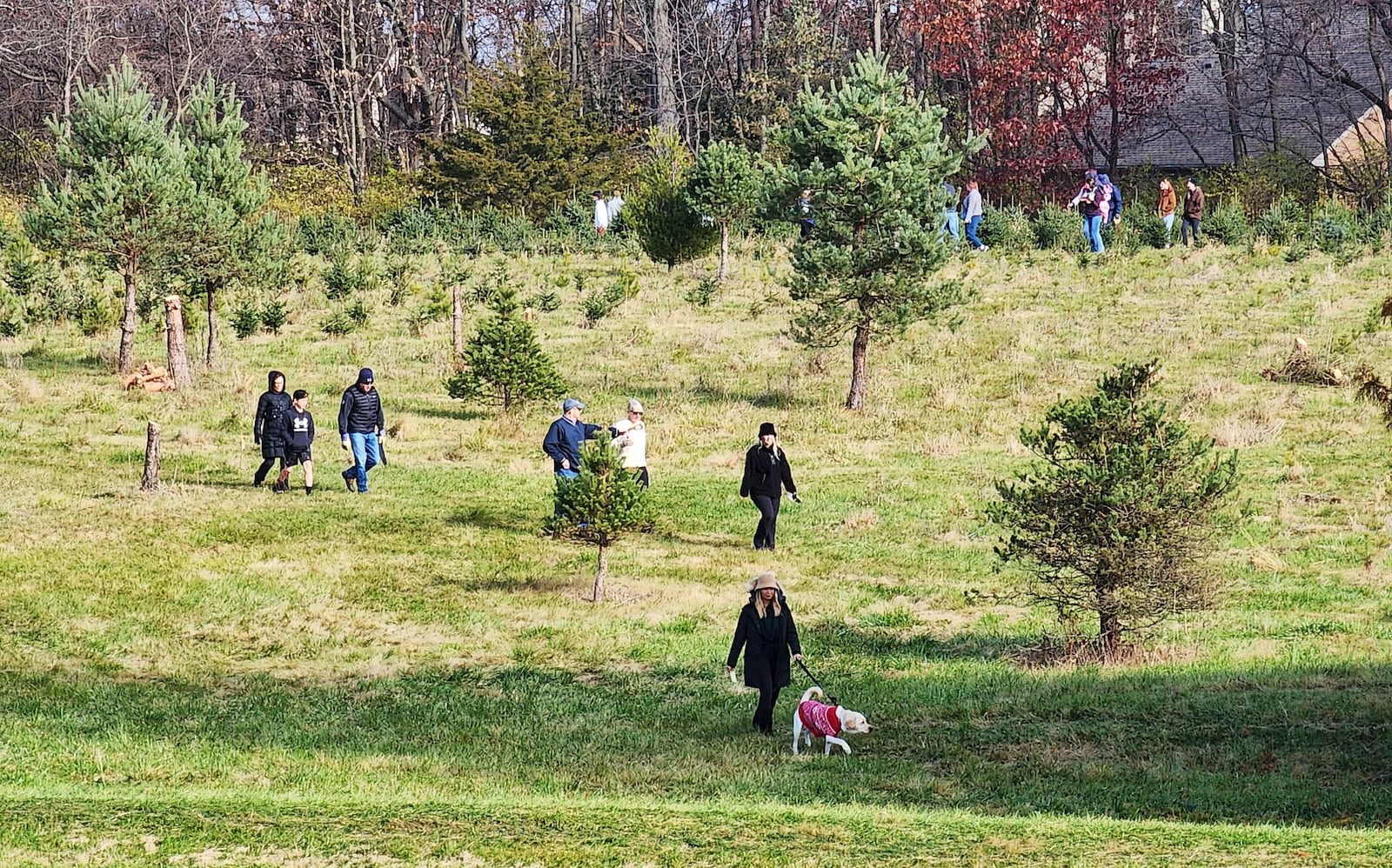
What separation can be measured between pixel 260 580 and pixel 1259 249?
2693cm

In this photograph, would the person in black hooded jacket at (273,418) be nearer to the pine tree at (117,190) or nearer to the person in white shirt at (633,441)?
the person in white shirt at (633,441)

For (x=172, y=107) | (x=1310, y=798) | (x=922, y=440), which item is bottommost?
(x=1310, y=798)

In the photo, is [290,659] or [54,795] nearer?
[54,795]

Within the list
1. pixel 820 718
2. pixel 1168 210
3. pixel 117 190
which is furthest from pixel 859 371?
pixel 820 718

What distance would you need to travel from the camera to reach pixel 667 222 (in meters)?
36.9

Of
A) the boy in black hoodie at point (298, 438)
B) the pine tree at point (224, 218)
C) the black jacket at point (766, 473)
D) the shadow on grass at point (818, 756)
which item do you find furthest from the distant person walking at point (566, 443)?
the pine tree at point (224, 218)

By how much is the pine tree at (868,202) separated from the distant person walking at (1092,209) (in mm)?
10818

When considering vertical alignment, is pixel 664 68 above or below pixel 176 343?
above

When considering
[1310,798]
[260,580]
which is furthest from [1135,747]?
[260,580]

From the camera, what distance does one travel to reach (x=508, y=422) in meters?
25.2

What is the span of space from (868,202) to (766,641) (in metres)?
15.3

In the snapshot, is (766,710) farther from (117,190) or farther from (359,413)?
(117,190)

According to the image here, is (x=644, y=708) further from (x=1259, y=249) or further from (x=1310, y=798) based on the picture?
(x=1259, y=249)

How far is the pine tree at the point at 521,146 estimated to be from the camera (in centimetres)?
4912
